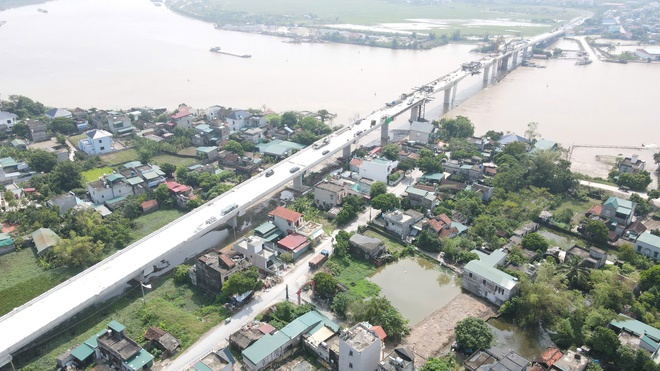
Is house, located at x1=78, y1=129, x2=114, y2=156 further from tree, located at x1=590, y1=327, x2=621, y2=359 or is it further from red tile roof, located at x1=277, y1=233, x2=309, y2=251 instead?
tree, located at x1=590, y1=327, x2=621, y2=359

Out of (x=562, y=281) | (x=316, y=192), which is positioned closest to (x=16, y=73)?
(x=316, y=192)

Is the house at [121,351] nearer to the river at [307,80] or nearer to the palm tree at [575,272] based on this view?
the palm tree at [575,272]

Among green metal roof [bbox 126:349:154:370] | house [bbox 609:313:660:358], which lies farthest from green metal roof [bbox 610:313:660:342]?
green metal roof [bbox 126:349:154:370]

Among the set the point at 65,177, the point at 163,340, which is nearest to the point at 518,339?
the point at 163,340

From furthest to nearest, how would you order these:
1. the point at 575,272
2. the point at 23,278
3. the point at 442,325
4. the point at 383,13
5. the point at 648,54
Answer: the point at 383,13 → the point at 648,54 → the point at 23,278 → the point at 575,272 → the point at 442,325

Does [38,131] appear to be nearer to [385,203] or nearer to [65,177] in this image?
[65,177]

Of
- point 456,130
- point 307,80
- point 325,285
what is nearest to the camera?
point 325,285
